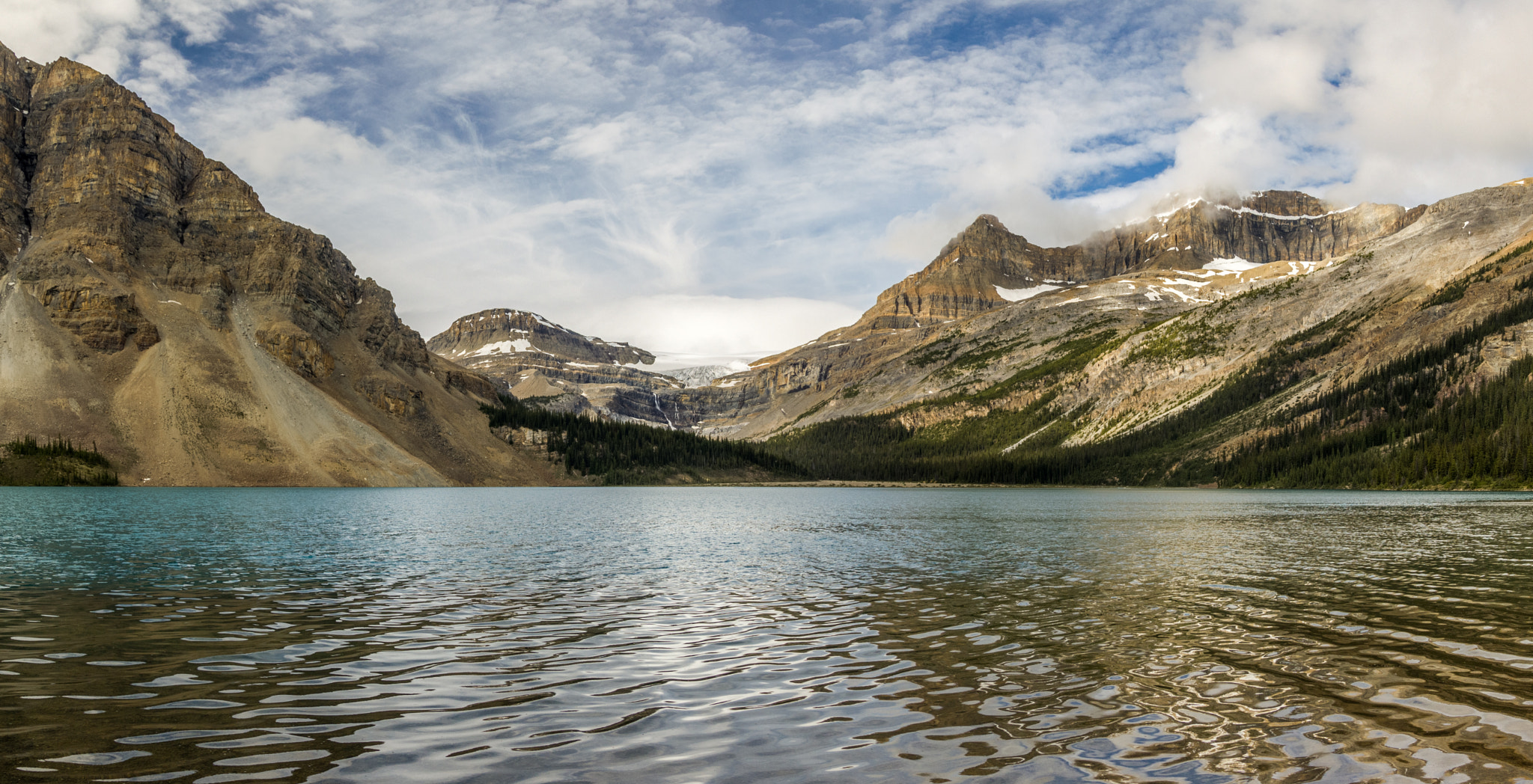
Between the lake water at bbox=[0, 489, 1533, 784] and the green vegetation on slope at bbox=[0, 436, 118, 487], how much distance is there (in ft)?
447

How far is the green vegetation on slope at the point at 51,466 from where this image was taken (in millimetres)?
146125

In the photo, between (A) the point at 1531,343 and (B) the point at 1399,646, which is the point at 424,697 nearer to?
(B) the point at 1399,646

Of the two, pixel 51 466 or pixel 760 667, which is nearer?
pixel 760 667

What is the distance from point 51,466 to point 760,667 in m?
183

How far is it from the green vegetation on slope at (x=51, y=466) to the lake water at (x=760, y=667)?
136 metres

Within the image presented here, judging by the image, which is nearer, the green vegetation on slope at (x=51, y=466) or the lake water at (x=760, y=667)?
the lake water at (x=760, y=667)

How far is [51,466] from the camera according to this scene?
14875cm

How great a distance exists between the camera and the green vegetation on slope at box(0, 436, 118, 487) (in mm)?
146125

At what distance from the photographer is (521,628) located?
75.5 ft

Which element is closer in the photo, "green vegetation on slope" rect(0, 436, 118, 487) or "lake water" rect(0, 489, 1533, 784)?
"lake water" rect(0, 489, 1533, 784)

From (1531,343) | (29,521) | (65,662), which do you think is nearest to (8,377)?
(29,521)

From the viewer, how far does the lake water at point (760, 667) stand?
11.9 meters

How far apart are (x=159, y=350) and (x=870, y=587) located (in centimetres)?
21672

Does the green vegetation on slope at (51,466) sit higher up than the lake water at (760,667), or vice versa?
the green vegetation on slope at (51,466)
